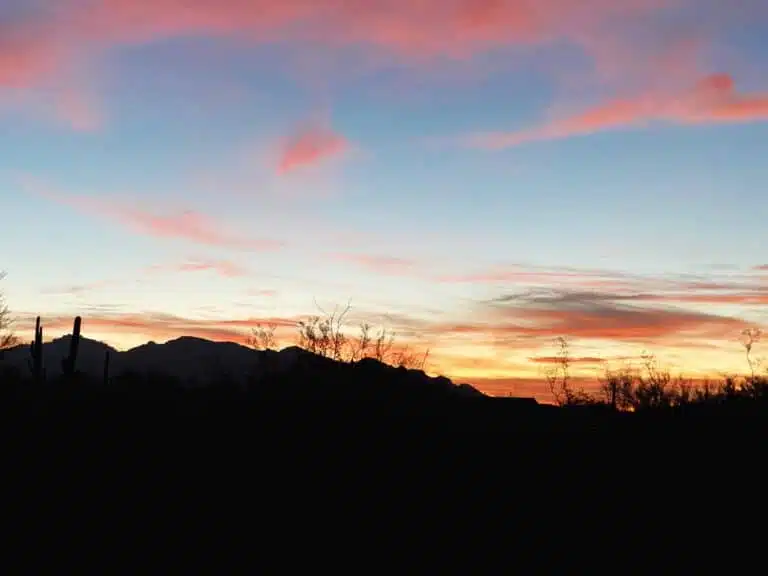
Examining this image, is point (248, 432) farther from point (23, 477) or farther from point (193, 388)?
point (193, 388)

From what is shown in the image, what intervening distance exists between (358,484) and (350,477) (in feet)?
0.87

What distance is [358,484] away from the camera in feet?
40.4

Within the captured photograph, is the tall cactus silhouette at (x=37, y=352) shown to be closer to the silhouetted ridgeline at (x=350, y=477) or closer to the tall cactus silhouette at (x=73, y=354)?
the tall cactus silhouette at (x=73, y=354)

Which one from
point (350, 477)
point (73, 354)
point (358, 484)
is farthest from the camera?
point (73, 354)

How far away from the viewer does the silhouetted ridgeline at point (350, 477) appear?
10.6 m

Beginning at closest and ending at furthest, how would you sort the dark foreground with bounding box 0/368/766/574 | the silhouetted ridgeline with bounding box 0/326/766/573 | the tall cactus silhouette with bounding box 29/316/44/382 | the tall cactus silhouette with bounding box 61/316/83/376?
the dark foreground with bounding box 0/368/766/574, the silhouetted ridgeline with bounding box 0/326/766/573, the tall cactus silhouette with bounding box 29/316/44/382, the tall cactus silhouette with bounding box 61/316/83/376

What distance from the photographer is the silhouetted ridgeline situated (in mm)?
10625

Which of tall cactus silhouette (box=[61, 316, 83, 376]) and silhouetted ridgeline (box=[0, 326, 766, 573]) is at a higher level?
tall cactus silhouette (box=[61, 316, 83, 376])

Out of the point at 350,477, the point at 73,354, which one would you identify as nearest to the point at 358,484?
the point at 350,477

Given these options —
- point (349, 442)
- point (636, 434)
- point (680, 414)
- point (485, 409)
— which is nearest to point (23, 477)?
point (349, 442)

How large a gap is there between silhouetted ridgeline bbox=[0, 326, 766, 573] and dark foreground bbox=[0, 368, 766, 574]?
0.03 metres

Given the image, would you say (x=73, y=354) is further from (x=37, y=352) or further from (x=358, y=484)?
(x=358, y=484)

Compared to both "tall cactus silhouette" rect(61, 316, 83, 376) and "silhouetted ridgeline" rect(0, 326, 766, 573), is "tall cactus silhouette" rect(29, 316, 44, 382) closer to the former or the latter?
"tall cactus silhouette" rect(61, 316, 83, 376)

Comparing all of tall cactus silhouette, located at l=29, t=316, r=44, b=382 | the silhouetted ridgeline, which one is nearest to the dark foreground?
the silhouetted ridgeline
